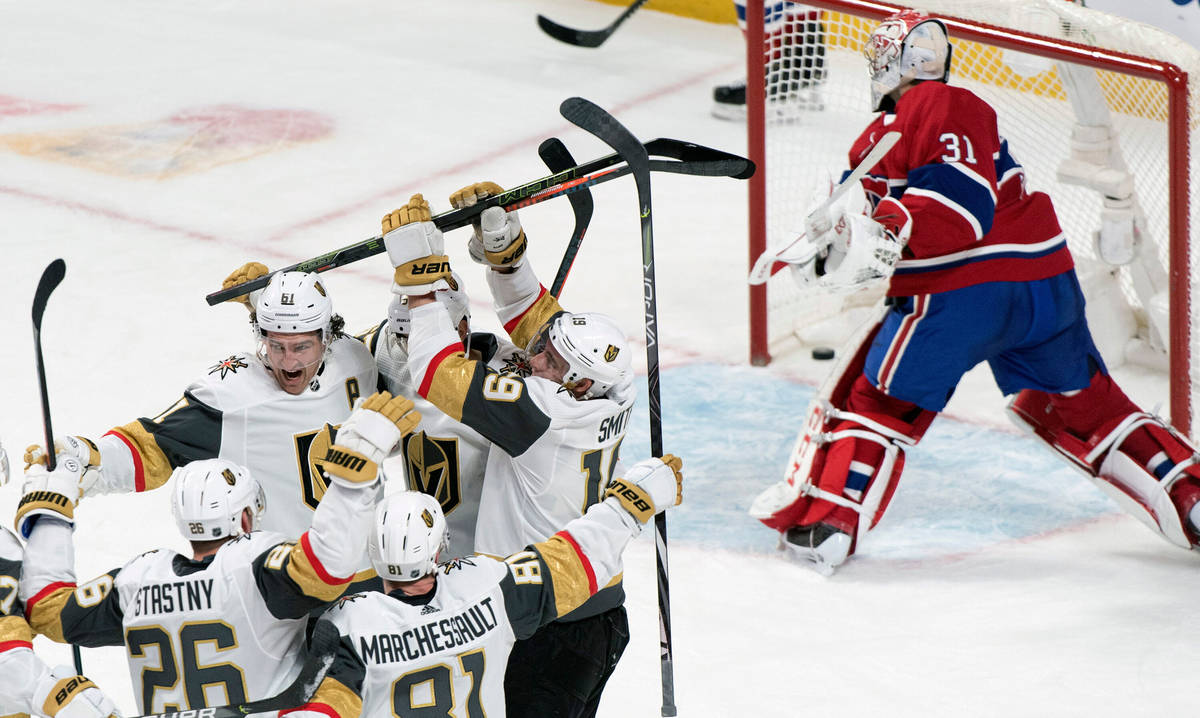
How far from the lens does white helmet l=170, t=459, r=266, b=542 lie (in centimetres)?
276

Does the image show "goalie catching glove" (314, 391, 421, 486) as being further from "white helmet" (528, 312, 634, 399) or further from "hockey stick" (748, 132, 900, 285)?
"hockey stick" (748, 132, 900, 285)

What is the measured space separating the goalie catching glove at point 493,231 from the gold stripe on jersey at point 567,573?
817mm

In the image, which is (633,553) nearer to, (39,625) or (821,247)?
(821,247)

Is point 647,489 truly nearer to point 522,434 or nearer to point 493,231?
point 522,434

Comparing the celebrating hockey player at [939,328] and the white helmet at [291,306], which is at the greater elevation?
the white helmet at [291,306]

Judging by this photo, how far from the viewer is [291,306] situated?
10.5 ft

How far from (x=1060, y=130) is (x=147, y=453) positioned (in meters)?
3.82

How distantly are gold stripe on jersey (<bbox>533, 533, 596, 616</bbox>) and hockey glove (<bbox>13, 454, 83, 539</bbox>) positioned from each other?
0.83 meters

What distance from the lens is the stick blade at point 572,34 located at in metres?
7.38

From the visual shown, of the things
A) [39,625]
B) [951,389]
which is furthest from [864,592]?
[39,625]

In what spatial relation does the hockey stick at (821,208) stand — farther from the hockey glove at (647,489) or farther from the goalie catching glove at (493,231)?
the hockey glove at (647,489)

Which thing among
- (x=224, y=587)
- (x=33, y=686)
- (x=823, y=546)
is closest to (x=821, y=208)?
(x=823, y=546)

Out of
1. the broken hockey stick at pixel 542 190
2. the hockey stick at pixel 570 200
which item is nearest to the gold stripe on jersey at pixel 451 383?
the broken hockey stick at pixel 542 190

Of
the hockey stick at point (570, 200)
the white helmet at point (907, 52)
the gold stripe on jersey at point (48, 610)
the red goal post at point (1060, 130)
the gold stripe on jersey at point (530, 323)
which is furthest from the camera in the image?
the red goal post at point (1060, 130)
